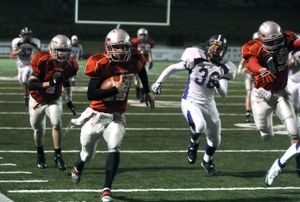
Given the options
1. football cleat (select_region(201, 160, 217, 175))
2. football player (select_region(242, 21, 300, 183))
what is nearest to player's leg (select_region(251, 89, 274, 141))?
football player (select_region(242, 21, 300, 183))

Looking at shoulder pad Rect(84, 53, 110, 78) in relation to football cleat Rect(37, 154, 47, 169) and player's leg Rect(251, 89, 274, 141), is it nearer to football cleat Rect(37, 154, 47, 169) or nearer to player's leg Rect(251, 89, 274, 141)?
football cleat Rect(37, 154, 47, 169)

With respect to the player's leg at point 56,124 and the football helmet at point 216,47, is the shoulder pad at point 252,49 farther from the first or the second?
the player's leg at point 56,124

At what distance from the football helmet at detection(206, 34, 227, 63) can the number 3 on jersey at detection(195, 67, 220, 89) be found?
0.16m

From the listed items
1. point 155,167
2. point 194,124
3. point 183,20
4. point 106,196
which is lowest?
point 183,20

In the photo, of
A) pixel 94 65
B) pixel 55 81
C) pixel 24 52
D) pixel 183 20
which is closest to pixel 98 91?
pixel 94 65

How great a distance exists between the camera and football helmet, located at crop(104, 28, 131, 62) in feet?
24.7

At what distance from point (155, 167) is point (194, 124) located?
2.48 feet

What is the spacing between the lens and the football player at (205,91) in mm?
9375

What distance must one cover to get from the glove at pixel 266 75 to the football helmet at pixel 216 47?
2.44 ft

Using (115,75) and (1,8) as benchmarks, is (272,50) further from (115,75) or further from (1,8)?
(1,8)

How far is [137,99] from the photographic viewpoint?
19094 millimetres

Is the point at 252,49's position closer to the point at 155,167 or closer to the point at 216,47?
the point at 216,47

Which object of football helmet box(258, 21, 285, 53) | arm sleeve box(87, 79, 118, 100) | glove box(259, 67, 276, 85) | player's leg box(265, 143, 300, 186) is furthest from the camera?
football helmet box(258, 21, 285, 53)

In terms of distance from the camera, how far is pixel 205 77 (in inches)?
376
